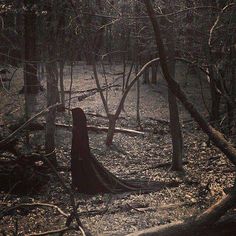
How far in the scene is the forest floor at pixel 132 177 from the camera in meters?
8.30

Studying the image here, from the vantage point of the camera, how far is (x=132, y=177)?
1091cm

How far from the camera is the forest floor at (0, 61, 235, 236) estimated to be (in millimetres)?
8305

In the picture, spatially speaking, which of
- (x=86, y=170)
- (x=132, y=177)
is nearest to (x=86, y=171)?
(x=86, y=170)

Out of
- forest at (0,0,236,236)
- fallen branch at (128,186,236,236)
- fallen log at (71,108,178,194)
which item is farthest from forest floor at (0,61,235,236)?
fallen branch at (128,186,236,236)

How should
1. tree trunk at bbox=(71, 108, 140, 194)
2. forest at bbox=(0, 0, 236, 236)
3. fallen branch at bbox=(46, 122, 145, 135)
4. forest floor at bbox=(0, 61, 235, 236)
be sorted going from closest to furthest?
forest at bbox=(0, 0, 236, 236)
forest floor at bbox=(0, 61, 235, 236)
tree trunk at bbox=(71, 108, 140, 194)
fallen branch at bbox=(46, 122, 145, 135)

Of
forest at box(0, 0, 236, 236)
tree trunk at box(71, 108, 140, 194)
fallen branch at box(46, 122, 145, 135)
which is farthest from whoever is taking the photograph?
fallen branch at box(46, 122, 145, 135)

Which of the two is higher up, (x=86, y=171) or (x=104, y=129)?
(x=86, y=171)

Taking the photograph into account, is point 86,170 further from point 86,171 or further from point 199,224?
point 199,224

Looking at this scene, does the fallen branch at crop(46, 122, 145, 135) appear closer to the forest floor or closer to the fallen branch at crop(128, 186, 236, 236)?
the forest floor

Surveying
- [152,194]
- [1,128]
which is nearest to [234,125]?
[152,194]

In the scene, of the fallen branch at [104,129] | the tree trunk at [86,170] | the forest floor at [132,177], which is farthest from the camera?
the fallen branch at [104,129]

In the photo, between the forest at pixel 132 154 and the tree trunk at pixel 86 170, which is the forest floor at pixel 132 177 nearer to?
the forest at pixel 132 154

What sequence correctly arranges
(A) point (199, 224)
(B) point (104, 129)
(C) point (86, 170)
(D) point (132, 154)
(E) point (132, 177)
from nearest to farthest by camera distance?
1. (A) point (199, 224)
2. (C) point (86, 170)
3. (E) point (132, 177)
4. (D) point (132, 154)
5. (B) point (104, 129)

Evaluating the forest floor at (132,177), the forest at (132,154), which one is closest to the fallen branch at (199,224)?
the forest at (132,154)
